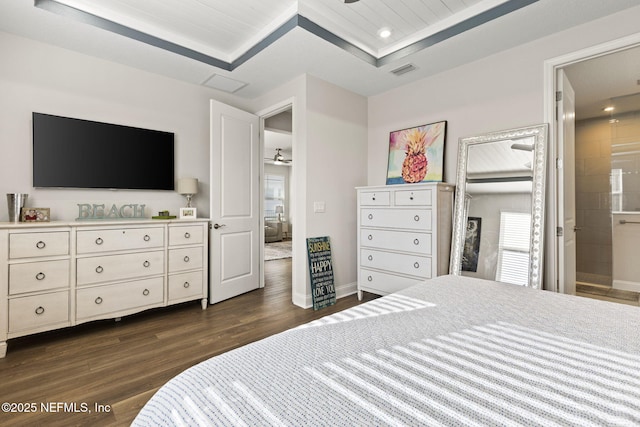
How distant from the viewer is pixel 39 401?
1.66 metres

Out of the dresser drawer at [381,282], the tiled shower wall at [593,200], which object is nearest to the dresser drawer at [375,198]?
the dresser drawer at [381,282]

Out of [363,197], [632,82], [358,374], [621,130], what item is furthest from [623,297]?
[358,374]

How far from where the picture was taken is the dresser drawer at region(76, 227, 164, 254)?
2471mm

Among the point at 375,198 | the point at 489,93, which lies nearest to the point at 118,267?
the point at 375,198

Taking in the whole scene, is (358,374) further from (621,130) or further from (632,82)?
(621,130)

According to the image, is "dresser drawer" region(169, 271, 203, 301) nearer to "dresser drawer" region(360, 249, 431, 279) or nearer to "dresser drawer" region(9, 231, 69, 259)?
"dresser drawer" region(9, 231, 69, 259)

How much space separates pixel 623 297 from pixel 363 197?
3234 mm

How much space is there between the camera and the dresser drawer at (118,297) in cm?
247

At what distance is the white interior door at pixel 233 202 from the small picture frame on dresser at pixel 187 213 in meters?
0.20

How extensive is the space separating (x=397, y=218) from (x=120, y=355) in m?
2.59

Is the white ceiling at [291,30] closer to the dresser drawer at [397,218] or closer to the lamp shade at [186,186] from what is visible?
the lamp shade at [186,186]

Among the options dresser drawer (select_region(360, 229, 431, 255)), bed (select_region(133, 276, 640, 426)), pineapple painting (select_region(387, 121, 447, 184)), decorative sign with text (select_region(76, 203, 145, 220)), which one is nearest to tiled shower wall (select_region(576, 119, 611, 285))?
pineapple painting (select_region(387, 121, 447, 184))

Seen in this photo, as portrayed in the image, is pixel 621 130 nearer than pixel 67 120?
No

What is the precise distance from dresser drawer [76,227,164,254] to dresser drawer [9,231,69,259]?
0.10 m
